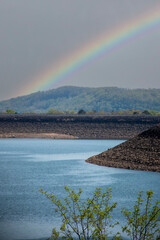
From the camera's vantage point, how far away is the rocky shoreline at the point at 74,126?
104 m

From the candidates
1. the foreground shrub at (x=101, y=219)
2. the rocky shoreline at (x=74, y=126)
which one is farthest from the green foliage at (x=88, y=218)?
the rocky shoreline at (x=74, y=126)

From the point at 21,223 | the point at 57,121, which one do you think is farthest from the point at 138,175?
the point at 57,121

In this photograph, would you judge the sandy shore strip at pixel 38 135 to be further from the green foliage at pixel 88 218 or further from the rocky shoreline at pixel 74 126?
the green foliage at pixel 88 218

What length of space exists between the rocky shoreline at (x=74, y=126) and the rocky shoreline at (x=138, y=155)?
199ft

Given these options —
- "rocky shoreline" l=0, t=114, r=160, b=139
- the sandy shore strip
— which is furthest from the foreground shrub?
the sandy shore strip

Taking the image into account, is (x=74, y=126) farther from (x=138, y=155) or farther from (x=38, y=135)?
(x=138, y=155)

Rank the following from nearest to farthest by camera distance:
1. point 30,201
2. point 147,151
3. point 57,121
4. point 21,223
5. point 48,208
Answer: point 21,223, point 48,208, point 30,201, point 147,151, point 57,121

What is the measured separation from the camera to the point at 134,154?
127 feet

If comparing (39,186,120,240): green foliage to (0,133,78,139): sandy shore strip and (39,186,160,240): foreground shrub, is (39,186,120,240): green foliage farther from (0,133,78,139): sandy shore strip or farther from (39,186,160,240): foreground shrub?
(0,133,78,139): sandy shore strip

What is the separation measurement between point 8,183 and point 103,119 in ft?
260

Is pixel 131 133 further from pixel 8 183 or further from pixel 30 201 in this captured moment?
pixel 30 201

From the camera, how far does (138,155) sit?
38125mm

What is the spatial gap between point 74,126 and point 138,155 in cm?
6960

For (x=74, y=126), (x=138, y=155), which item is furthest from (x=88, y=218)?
(x=74, y=126)
